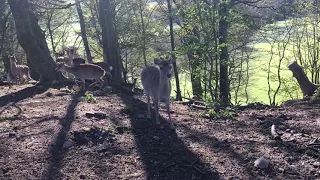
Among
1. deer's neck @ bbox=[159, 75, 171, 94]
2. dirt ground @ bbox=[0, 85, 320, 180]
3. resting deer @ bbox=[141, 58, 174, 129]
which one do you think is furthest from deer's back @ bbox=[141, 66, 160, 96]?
dirt ground @ bbox=[0, 85, 320, 180]

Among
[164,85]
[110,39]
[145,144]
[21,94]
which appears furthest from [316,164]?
[110,39]

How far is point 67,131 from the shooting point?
21.6 ft

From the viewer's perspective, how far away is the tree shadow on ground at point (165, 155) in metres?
5.13

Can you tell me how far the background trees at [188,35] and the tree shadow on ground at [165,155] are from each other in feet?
9.65

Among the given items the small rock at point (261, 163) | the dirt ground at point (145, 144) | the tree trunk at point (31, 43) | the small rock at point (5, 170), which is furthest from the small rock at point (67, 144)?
the tree trunk at point (31, 43)

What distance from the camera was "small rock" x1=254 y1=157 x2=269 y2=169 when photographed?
5.17 metres

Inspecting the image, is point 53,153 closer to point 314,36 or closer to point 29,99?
point 29,99

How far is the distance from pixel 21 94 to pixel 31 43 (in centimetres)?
272

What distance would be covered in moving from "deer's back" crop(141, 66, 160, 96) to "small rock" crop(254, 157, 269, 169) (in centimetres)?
317

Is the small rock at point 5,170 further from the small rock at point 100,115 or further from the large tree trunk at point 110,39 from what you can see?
Answer: the large tree trunk at point 110,39

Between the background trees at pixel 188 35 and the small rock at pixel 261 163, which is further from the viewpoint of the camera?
the background trees at pixel 188 35

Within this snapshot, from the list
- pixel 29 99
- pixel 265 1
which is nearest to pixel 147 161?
pixel 29 99

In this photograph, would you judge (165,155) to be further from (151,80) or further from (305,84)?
(305,84)

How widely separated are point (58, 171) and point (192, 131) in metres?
2.81
